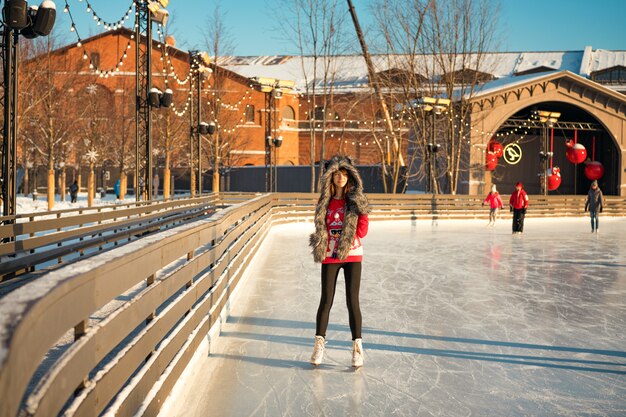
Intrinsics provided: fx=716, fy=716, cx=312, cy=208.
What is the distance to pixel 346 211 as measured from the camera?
5789mm

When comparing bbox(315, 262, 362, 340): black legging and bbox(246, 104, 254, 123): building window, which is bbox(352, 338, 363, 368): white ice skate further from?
bbox(246, 104, 254, 123): building window

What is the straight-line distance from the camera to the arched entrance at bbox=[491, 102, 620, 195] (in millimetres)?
41669

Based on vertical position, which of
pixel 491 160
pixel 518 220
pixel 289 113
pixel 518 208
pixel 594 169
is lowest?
pixel 518 220

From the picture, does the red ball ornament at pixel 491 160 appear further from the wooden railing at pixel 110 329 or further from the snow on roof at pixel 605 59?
the snow on roof at pixel 605 59

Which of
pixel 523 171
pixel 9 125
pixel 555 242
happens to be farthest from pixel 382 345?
pixel 523 171

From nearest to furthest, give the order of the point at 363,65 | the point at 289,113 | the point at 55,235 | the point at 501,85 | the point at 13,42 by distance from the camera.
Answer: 1. the point at 55,235
2. the point at 13,42
3. the point at 501,85
4. the point at 289,113
5. the point at 363,65

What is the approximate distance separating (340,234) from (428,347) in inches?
64.3

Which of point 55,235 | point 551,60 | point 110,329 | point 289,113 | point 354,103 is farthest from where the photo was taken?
point 551,60

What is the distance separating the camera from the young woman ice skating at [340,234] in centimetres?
575

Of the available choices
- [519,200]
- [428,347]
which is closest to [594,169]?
[519,200]

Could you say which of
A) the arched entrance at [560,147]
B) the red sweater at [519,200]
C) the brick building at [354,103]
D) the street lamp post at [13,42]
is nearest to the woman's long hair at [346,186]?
the street lamp post at [13,42]

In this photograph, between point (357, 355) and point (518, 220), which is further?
point (518, 220)

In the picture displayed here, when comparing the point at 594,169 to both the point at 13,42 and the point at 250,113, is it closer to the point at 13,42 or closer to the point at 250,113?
the point at 250,113

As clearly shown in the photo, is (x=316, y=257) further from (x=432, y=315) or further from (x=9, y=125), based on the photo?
(x=9, y=125)
